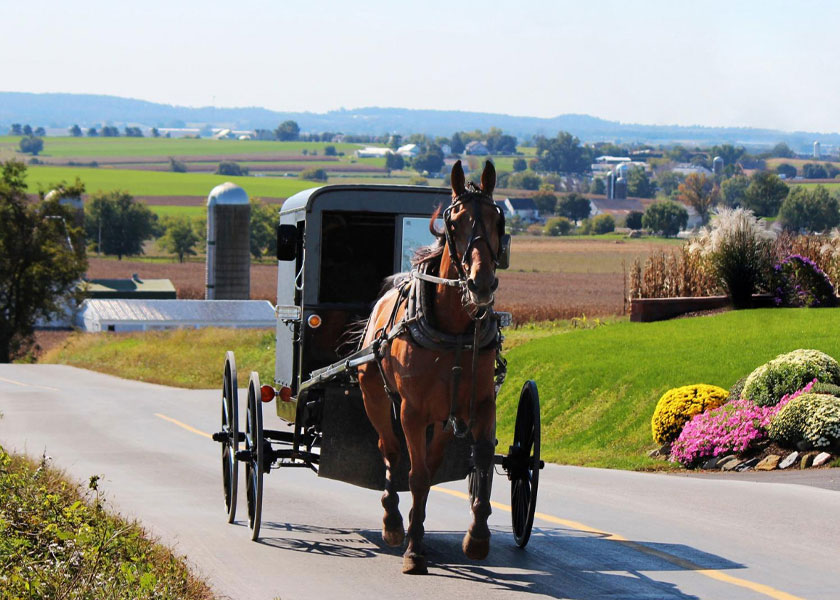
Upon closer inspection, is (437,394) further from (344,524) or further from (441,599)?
(344,524)

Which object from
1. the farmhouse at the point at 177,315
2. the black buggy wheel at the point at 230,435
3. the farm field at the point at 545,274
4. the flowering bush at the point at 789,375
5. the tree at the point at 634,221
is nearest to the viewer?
the black buggy wheel at the point at 230,435

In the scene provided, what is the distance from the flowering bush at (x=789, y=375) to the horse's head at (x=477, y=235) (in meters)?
10.4

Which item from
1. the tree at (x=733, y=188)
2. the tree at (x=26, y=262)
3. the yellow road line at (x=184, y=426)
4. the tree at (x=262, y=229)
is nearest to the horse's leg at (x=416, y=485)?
the yellow road line at (x=184, y=426)

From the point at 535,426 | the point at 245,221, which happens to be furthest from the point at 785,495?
the point at 245,221

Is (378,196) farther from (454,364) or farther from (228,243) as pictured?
(228,243)

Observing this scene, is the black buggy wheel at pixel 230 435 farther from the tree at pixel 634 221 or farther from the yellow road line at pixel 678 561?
the tree at pixel 634 221

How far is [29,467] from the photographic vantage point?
15.0 metres

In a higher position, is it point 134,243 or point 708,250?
point 708,250

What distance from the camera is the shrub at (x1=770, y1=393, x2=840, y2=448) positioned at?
53.5ft

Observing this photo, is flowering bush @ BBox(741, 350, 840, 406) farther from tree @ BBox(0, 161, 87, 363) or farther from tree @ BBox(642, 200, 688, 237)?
tree @ BBox(642, 200, 688, 237)

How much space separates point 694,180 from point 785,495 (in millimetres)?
161029

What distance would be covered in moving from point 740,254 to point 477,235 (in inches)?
815

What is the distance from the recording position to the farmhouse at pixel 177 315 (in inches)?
2562

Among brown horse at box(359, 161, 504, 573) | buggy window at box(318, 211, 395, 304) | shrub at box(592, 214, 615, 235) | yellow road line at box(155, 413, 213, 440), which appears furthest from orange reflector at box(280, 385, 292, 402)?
shrub at box(592, 214, 615, 235)
